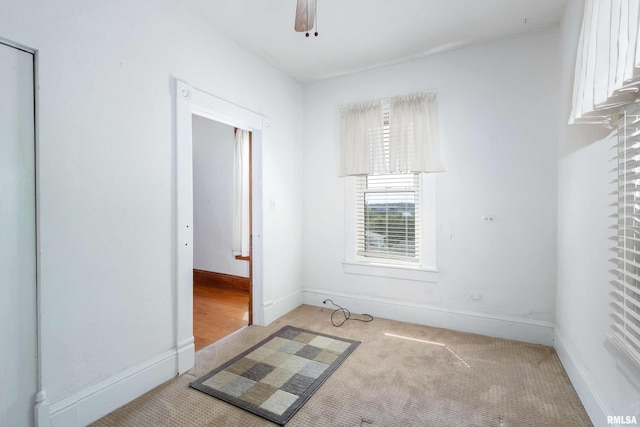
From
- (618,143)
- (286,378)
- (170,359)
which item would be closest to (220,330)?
(170,359)

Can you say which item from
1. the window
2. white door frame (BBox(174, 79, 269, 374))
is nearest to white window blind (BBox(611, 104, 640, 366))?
the window

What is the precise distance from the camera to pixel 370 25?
272 centimetres

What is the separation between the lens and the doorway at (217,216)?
15.0ft

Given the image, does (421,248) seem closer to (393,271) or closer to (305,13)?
(393,271)

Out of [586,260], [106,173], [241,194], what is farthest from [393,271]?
[106,173]

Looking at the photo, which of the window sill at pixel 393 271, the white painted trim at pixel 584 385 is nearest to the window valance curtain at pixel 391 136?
the window sill at pixel 393 271

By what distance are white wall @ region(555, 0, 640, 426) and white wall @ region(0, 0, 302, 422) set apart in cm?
275

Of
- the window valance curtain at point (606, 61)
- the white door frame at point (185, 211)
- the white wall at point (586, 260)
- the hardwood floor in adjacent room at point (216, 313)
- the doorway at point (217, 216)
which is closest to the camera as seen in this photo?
the window valance curtain at point (606, 61)

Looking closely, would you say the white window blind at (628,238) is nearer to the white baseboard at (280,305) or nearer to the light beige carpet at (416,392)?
the light beige carpet at (416,392)

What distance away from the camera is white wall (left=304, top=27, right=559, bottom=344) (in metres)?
2.78

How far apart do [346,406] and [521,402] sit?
1.14m

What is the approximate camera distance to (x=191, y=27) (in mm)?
2492

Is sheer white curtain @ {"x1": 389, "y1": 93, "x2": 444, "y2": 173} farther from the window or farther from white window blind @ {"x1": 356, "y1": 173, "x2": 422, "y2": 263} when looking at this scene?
white window blind @ {"x1": 356, "y1": 173, "x2": 422, "y2": 263}

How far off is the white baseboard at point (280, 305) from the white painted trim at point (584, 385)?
8.61 feet
